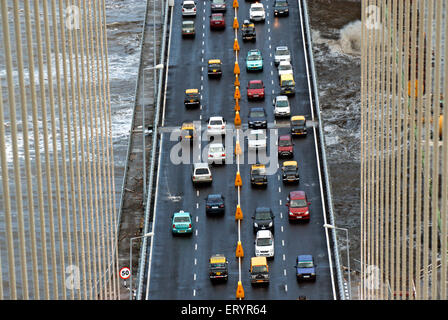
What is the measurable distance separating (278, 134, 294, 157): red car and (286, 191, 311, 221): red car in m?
11.1

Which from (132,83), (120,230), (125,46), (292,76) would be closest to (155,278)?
(120,230)

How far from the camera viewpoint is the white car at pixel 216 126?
11838 cm

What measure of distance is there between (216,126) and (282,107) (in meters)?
8.74

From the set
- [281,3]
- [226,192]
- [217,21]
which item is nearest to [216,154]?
[226,192]

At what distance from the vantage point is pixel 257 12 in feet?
474

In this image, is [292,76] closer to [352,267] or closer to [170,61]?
[170,61]

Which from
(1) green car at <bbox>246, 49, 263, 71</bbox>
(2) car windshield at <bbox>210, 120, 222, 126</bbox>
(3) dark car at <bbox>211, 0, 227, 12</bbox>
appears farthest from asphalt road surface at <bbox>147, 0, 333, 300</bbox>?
(2) car windshield at <bbox>210, 120, 222, 126</bbox>

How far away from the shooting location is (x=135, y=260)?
4232 inches

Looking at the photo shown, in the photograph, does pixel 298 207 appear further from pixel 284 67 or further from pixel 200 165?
pixel 284 67

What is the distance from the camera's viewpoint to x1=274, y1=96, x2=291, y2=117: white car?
122 metres

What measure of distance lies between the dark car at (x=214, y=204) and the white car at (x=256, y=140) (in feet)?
40.8

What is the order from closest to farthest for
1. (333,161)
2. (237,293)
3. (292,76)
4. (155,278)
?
(237,293)
(155,278)
(292,76)
(333,161)

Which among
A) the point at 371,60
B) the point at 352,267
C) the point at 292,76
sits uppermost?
the point at 371,60
